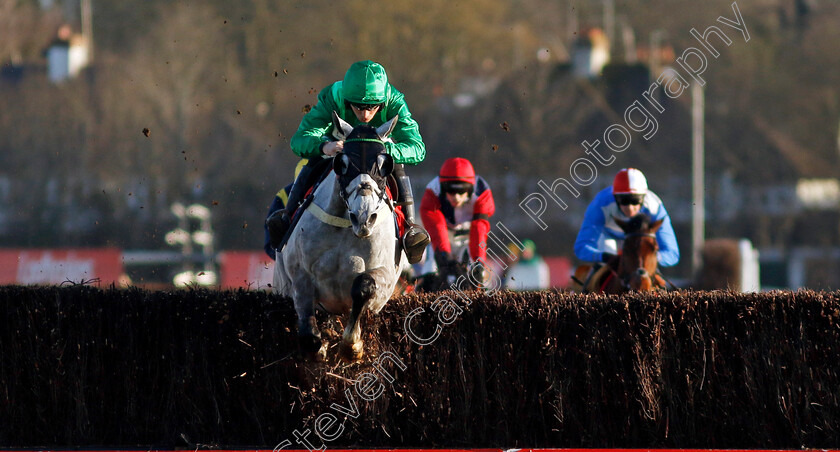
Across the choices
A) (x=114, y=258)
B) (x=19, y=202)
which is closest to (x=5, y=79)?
(x=19, y=202)

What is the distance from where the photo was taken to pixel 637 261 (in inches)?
289

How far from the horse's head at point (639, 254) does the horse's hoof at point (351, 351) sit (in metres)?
2.34

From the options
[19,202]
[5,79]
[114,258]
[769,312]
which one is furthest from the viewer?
[5,79]

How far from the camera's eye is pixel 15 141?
2998 centimetres

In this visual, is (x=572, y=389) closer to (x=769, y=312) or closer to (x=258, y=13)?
(x=769, y=312)

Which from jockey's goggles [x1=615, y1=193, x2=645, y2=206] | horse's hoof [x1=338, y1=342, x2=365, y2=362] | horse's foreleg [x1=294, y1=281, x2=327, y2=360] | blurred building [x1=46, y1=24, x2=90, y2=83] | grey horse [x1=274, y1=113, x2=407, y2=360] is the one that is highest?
blurred building [x1=46, y1=24, x2=90, y2=83]

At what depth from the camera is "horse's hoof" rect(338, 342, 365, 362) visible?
18.2 feet

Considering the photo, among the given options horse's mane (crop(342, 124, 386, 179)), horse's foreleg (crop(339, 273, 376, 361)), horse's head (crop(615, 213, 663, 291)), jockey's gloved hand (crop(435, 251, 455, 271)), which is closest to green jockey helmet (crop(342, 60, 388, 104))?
horse's mane (crop(342, 124, 386, 179))

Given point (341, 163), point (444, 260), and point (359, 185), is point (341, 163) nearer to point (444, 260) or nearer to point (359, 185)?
point (359, 185)

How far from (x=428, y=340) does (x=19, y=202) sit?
2537 centimetres

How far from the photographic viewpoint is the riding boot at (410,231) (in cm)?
593

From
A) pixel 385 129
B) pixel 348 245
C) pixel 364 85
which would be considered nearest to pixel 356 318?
pixel 348 245

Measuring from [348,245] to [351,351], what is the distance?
0.53m

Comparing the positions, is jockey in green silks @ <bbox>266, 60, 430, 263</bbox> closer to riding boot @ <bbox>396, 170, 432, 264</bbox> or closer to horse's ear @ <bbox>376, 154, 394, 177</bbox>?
riding boot @ <bbox>396, 170, 432, 264</bbox>
